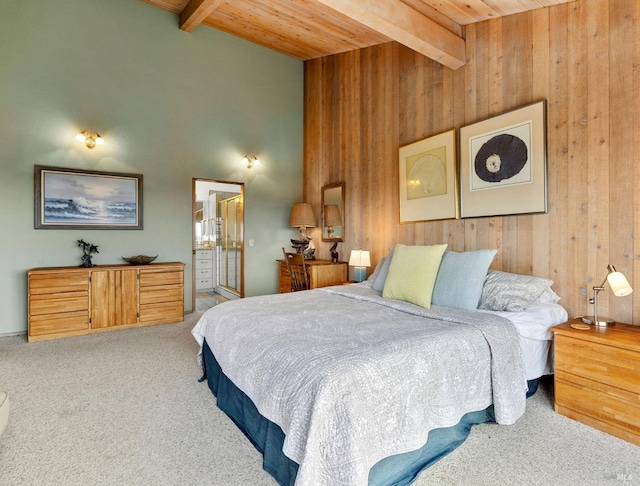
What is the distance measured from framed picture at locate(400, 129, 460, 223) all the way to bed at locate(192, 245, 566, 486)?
944 millimetres

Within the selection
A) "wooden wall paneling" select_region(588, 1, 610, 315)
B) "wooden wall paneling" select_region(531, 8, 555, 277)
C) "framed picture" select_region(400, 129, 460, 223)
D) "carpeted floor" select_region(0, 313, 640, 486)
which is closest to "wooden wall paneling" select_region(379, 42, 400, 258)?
"framed picture" select_region(400, 129, 460, 223)

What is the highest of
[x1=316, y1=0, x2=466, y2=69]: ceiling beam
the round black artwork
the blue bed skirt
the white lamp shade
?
[x1=316, y1=0, x2=466, y2=69]: ceiling beam

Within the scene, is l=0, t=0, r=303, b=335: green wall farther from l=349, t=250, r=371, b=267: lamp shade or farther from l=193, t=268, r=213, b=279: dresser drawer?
l=193, t=268, r=213, b=279: dresser drawer

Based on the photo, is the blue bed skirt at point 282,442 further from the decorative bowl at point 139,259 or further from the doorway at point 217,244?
the doorway at point 217,244

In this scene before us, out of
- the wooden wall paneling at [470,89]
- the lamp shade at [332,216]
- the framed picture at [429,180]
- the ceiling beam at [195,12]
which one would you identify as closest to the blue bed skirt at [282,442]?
the wooden wall paneling at [470,89]

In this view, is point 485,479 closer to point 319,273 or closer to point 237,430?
point 237,430

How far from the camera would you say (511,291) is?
8.02ft

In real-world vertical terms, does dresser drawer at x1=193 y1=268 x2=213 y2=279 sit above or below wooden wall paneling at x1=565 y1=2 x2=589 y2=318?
below

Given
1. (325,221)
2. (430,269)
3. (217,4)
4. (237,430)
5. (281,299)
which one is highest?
(217,4)

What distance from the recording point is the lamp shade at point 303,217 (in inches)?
207

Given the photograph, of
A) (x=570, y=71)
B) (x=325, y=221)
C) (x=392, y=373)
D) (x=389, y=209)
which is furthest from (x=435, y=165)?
(x=392, y=373)

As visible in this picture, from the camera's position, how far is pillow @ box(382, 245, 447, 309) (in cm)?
259

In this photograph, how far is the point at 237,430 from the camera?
1.99 m

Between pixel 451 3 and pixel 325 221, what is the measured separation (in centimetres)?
299
